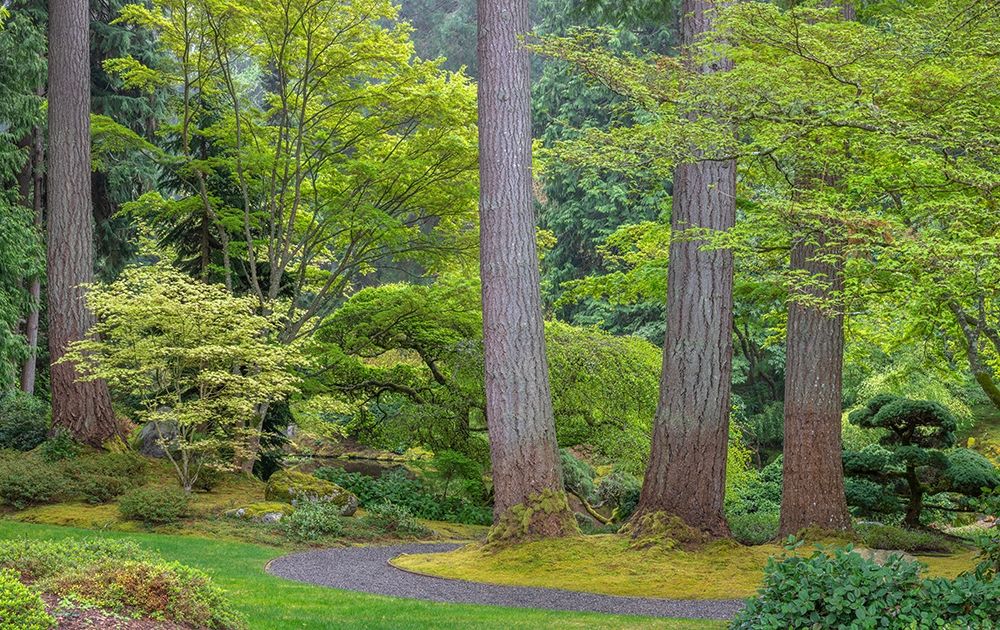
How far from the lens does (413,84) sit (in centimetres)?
1563

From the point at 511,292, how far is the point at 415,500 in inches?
308

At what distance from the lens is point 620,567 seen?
845 cm

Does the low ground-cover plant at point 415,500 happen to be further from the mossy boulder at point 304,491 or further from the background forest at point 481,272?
the mossy boulder at point 304,491

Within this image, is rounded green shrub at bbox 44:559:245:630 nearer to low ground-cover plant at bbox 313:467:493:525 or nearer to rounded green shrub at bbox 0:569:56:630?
rounded green shrub at bbox 0:569:56:630

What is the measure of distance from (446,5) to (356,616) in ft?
137

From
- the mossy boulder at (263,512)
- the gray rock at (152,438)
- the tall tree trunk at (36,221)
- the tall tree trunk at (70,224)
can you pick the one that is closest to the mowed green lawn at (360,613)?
the mossy boulder at (263,512)

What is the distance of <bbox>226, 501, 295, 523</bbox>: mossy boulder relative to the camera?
1267cm

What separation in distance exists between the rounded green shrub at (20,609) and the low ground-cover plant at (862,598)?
3.63 meters

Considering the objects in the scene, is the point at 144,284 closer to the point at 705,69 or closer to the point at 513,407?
the point at 513,407

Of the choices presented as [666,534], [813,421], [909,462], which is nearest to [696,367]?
[813,421]

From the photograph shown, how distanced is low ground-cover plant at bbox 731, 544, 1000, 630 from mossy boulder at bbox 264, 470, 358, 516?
31.0ft

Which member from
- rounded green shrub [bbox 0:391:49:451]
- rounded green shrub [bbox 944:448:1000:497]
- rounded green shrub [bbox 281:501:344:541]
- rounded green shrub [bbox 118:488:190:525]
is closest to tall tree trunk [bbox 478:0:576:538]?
rounded green shrub [bbox 281:501:344:541]

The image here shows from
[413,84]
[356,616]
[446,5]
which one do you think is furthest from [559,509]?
[446,5]

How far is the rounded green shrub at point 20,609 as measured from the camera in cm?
371
